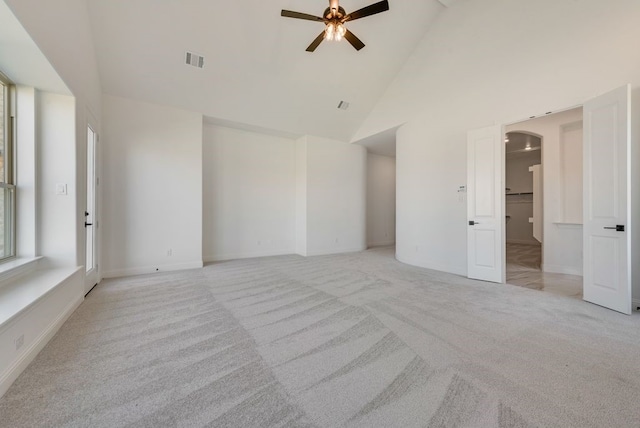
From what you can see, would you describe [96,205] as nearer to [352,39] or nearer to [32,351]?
[32,351]

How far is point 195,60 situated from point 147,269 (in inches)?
144

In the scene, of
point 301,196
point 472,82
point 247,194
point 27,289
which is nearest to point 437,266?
point 472,82

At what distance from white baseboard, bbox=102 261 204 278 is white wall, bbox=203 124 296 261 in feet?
2.30

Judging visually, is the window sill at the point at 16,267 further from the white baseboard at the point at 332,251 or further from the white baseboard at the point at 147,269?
the white baseboard at the point at 332,251

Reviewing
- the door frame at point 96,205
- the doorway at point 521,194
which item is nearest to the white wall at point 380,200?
the doorway at point 521,194

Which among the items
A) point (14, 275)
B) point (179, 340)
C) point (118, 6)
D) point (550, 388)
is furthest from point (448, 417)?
point (118, 6)

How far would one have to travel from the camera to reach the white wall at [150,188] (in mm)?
4133

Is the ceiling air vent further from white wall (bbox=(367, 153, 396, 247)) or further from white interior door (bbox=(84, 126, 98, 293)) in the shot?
white wall (bbox=(367, 153, 396, 247))

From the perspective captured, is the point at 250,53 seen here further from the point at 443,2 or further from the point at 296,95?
the point at 443,2

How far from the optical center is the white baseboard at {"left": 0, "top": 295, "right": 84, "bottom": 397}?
1.53 metres

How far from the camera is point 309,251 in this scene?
6.18 m

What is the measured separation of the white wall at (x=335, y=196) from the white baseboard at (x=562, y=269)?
393cm

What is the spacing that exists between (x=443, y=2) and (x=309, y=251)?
5.61 meters

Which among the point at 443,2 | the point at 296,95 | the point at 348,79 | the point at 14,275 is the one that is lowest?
the point at 14,275
